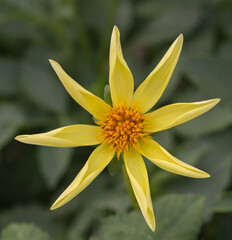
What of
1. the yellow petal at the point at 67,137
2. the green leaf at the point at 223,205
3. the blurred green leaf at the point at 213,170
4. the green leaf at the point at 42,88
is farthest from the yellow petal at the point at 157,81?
the green leaf at the point at 42,88

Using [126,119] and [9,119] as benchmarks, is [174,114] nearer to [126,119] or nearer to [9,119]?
[126,119]

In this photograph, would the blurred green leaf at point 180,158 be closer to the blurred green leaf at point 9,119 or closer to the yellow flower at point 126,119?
the yellow flower at point 126,119

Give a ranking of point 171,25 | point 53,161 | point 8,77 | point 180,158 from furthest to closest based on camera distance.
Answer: point 171,25, point 8,77, point 53,161, point 180,158

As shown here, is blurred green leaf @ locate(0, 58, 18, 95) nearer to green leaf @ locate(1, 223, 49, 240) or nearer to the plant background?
the plant background

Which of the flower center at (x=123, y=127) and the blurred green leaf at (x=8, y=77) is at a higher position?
the blurred green leaf at (x=8, y=77)

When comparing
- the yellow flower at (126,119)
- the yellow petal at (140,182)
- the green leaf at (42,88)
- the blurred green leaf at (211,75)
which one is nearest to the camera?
the yellow petal at (140,182)

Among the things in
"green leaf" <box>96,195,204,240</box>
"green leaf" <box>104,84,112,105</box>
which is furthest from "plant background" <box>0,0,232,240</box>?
"green leaf" <box>104,84,112,105</box>

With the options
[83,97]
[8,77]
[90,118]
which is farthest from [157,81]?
[8,77]

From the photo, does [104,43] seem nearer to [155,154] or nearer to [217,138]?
[217,138]
